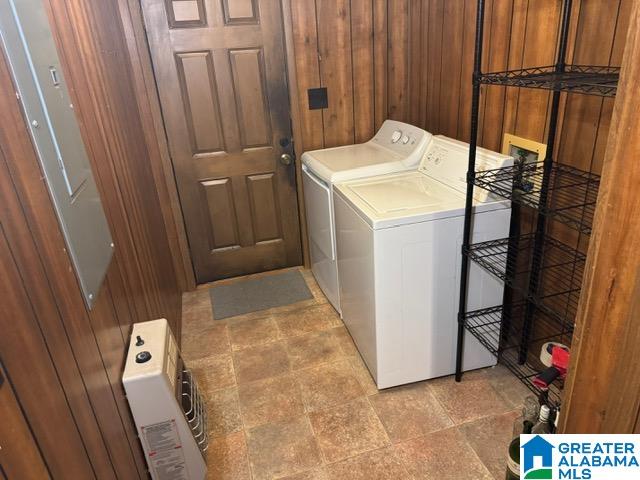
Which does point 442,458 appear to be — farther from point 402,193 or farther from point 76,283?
point 76,283

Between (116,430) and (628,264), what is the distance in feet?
4.40

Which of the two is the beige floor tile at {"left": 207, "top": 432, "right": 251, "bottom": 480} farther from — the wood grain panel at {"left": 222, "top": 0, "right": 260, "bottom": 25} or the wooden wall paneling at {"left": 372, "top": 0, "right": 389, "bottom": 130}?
the wood grain panel at {"left": 222, "top": 0, "right": 260, "bottom": 25}

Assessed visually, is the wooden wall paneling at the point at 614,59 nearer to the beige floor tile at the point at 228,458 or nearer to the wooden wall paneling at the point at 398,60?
the wooden wall paneling at the point at 398,60

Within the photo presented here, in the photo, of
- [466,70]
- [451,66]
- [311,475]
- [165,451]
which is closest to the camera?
[165,451]

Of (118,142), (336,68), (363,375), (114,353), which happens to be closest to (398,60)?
(336,68)

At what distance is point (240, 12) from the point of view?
106 inches

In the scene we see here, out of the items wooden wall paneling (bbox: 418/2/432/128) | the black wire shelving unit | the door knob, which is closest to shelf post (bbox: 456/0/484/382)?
the black wire shelving unit

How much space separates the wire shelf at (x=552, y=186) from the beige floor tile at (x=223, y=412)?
4.81 feet

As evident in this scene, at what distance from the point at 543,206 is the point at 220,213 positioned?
2104 millimetres

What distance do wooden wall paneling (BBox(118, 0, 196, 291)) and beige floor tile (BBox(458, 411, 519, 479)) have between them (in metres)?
2.07

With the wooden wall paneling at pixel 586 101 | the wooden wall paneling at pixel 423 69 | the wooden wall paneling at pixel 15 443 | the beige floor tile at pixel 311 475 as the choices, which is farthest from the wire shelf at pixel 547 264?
the wooden wall paneling at pixel 15 443

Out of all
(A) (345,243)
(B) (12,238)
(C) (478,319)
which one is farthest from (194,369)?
(B) (12,238)

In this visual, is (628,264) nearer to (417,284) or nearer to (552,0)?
(417,284)

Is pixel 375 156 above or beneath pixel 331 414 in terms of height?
above
